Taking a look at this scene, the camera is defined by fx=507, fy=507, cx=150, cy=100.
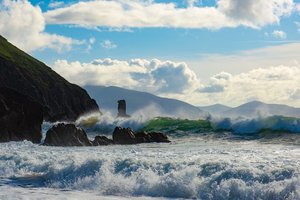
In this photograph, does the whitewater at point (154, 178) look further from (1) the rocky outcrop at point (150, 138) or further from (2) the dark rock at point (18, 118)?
(2) the dark rock at point (18, 118)

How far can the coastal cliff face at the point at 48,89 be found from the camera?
113 metres

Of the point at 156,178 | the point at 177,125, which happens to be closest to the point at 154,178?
the point at 156,178

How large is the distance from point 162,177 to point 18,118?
32110 millimetres

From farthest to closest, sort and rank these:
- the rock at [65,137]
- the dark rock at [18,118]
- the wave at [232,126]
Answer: the dark rock at [18,118] → the wave at [232,126] → the rock at [65,137]

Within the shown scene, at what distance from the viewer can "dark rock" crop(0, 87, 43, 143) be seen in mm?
50009

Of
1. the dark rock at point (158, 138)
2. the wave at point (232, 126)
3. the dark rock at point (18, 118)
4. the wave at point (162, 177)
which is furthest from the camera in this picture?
the dark rock at point (18, 118)

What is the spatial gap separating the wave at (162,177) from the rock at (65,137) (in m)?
16.6

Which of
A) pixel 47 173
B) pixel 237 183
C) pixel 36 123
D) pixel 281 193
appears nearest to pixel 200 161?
pixel 237 183

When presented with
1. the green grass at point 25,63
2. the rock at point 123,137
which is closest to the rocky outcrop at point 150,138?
the rock at point 123,137

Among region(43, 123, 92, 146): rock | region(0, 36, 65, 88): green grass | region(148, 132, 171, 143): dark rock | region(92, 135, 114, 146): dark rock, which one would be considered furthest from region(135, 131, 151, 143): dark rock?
region(0, 36, 65, 88): green grass

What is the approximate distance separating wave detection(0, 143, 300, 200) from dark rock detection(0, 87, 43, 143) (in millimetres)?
22329

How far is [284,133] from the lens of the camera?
47.4 m

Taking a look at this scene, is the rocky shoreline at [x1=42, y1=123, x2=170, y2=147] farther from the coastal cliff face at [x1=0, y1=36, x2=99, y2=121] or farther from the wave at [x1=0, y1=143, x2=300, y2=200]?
the coastal cliff face at [x1=0, y1=36, x2=99, y2=121]

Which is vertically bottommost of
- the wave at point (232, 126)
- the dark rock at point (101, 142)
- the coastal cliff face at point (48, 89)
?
the dark rock at point (101, 142)
